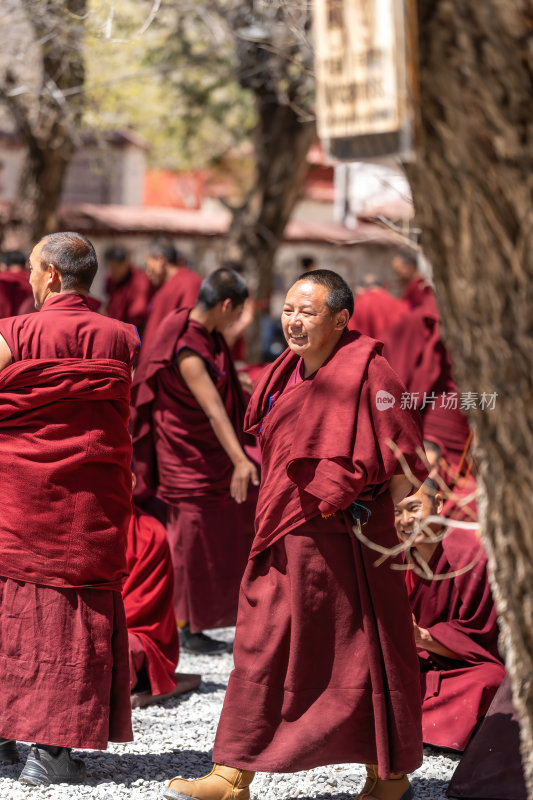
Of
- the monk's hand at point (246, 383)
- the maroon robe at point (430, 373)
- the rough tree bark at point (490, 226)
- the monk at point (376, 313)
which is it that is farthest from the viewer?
the monk at point (376, 313)

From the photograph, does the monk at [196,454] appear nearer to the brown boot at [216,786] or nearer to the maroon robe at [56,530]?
the maroon robe at [56,530]

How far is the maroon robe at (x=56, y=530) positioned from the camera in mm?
3801

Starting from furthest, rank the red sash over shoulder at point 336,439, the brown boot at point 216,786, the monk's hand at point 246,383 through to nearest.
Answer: the monk's hand at point 246,383
the brown boot at point 216,786
the red sash over shoulder at point 336,439

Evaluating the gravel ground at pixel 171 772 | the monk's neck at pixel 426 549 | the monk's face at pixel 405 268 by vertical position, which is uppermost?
the monk's face at pixel 405 268

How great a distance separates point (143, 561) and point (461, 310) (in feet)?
10.1

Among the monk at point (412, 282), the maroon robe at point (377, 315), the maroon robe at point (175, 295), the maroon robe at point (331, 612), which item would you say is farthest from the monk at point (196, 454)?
the maroon robe at point (377, 315)

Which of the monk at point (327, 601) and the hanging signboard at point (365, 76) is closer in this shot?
the hanging signboard at point (365, 76)

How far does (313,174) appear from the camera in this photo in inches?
1208

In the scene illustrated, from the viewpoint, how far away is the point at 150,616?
4.88 meters

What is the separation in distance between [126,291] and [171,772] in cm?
659

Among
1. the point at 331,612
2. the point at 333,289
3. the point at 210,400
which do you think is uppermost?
the point at 333,289

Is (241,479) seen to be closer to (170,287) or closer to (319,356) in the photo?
(319,356)

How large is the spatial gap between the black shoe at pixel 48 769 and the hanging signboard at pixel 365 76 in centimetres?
253

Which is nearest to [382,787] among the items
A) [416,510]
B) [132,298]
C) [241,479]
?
[416,510]
